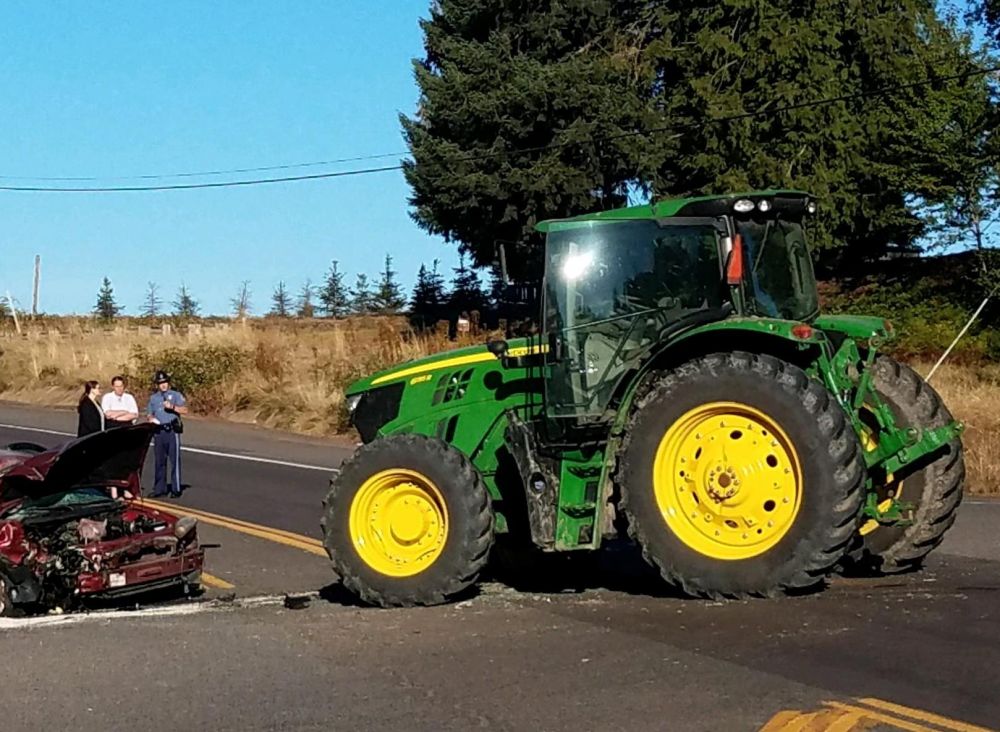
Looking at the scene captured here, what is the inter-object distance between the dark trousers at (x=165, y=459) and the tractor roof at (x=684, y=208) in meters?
10.8

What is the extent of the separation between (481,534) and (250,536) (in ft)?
19.6

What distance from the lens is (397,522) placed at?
927 cm

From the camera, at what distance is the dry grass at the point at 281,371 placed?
70.1 feet

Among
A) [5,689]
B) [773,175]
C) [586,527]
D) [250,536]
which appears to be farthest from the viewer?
[773,175]

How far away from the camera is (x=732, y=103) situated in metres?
36.4

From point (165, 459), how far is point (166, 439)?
14.1 inches

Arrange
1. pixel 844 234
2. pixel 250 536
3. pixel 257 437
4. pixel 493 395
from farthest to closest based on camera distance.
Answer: pixel 844 234 < pixel 257 437 < pixel 250 536 < pixel 493 395

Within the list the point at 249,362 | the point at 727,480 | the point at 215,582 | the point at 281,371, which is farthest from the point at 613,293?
the point at 249,362

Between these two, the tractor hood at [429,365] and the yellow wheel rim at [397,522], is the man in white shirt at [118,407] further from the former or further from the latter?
the yellow wheel rim at [397,522]

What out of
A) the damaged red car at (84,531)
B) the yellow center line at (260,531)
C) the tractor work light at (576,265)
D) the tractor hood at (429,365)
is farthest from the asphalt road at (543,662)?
the yellow center line at (260,531)

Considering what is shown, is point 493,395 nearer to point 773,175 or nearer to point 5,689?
point 5,689

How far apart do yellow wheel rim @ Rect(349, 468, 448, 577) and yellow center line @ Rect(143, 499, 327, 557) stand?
3357 mm

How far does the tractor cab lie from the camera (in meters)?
9.01

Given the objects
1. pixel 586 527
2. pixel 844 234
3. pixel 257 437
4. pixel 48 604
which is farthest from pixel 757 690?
pixel 844 234
